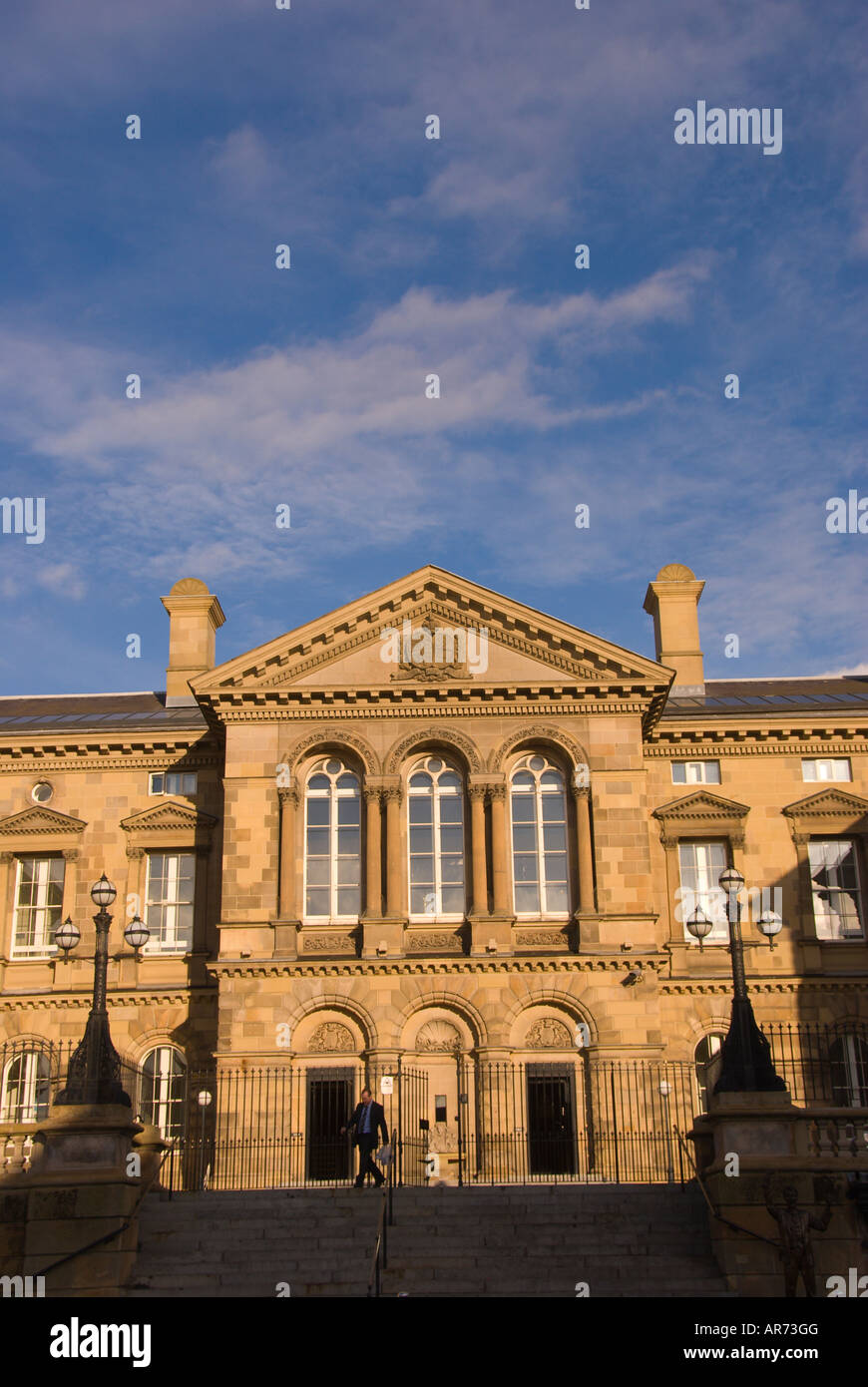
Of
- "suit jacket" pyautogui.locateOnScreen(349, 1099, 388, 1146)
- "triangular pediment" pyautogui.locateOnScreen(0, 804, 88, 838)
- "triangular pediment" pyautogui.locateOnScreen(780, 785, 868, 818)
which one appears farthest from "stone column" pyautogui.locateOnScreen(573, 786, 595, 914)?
"triangular pediment" pyautogui.locateOnScreen(0, 804, 88, 838)

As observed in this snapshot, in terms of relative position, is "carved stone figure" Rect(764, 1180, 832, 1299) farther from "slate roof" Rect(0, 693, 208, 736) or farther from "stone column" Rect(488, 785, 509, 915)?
"slate roof" Rect(0, 693, 208, 736)

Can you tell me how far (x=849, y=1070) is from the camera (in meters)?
35.0

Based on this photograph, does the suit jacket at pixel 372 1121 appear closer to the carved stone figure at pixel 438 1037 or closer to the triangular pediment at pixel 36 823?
the carved stone figure at pixel 438 1037

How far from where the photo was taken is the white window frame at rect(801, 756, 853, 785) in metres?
37.8

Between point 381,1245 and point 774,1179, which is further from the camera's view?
point 381,1245

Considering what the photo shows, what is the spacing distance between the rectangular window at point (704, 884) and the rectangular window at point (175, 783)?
12615 millimetres

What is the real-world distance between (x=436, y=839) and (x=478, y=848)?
1179 mm

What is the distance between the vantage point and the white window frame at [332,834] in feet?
110

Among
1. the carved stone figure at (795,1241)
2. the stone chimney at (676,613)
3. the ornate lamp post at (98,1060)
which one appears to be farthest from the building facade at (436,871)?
the carved stone figure at (795,1241)

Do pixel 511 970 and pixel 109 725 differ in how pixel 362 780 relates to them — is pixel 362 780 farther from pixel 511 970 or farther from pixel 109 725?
pixel 109 725

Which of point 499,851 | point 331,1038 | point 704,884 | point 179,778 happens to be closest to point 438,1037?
Result: point 331,1038

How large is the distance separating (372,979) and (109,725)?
11.1 meters

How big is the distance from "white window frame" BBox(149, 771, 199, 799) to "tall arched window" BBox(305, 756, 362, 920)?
4427 mm

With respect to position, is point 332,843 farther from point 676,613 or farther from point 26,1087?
Result: point 676,613
